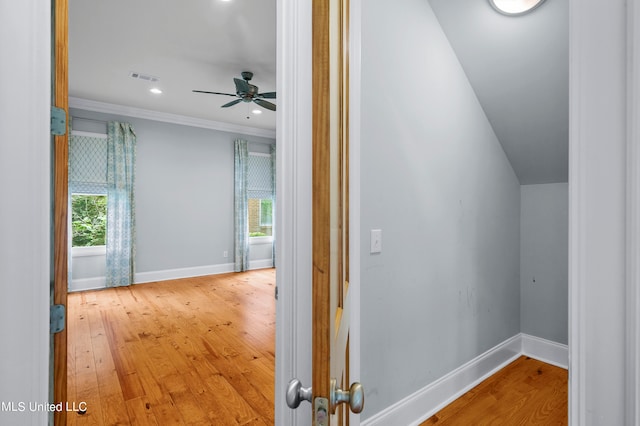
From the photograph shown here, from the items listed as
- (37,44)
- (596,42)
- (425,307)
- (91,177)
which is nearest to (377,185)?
(425,307)

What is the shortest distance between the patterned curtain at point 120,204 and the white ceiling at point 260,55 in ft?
2.25

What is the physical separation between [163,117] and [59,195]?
203 inches

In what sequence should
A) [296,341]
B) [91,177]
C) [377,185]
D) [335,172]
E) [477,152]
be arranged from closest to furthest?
[335,172]
[296,341]
[377,185]
[477,152]
[91,177]

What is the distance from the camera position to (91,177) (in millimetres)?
4848

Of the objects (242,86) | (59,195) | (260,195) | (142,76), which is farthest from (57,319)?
(260,195)

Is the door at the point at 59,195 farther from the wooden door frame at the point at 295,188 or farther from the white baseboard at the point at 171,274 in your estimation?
the white baseboard at the point at 171,274

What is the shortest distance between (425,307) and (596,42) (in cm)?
154

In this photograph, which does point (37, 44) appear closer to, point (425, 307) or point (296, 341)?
Result: point (296, 341)

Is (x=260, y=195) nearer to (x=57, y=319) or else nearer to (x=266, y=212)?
(x=266, y=212)

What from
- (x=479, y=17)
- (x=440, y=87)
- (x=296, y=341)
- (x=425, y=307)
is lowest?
(x=425, y=307)

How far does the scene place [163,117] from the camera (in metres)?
5.41

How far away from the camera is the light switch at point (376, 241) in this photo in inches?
61.3

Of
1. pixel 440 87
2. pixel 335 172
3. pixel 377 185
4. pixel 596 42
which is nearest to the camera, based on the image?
pixel 596 42

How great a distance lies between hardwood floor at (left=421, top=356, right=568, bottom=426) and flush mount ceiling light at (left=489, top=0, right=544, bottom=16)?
2.34m
